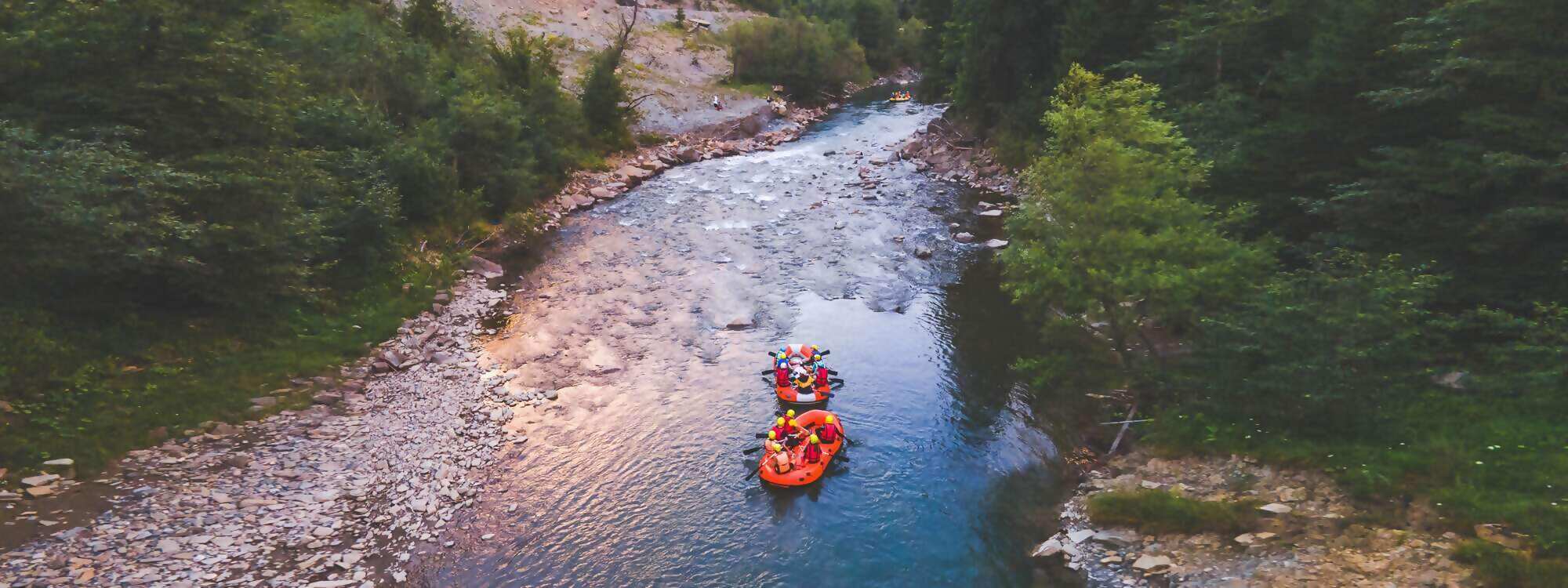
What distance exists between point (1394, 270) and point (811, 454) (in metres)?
12.4

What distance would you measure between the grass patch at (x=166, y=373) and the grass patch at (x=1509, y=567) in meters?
23.2

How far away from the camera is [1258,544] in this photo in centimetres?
1316

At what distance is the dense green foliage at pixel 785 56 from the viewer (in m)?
68.7

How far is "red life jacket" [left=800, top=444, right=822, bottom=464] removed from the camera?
17047 millimetres

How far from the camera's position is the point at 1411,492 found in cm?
1289

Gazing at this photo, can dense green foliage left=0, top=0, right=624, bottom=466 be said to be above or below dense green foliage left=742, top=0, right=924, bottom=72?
below

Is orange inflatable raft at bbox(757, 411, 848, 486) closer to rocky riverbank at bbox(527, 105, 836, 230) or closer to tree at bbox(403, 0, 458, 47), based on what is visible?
rocky riverbank at bbox(527, 105, 836, 230)

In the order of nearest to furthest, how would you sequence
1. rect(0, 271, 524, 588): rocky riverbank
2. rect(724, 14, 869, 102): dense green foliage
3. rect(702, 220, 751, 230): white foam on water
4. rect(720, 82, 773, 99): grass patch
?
rect(0, 271, 524, 588): rocky riverbank < rect(702, 220, 751, 230): white foam on water < rect(720, 82, 773, 99): grass patch < rect(724, 14, 869, 102): dense green foliage

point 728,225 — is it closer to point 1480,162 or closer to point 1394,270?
point 1394,270

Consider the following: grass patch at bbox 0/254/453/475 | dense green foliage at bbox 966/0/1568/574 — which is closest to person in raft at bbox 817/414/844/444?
dense green foliage at bbox 966/0/1568/574

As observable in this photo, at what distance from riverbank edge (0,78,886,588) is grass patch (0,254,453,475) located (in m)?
0.55

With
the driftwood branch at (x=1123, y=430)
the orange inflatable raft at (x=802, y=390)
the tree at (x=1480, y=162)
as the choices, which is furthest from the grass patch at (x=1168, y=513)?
the orange inflatable raft at (x=802, y=390)

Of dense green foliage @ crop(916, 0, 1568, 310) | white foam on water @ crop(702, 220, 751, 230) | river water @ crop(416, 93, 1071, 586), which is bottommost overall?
river water @ crop(416, 93, 1071, 586)

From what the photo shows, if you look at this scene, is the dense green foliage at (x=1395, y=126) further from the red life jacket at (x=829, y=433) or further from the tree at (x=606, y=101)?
the tree at (x=606, y=101)
